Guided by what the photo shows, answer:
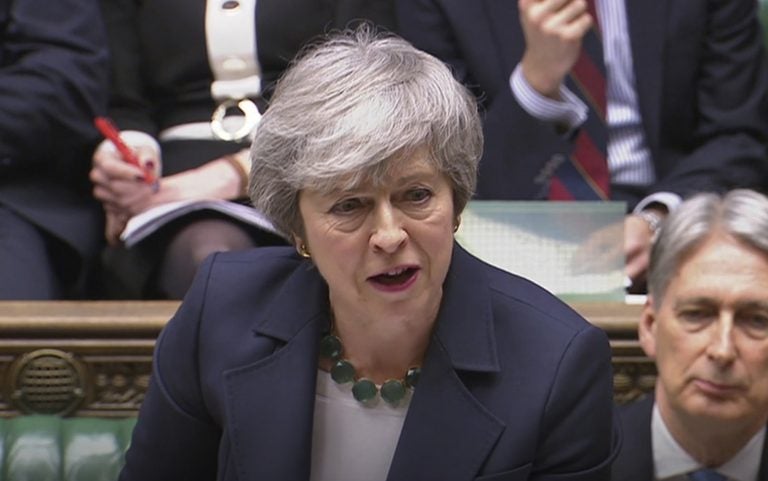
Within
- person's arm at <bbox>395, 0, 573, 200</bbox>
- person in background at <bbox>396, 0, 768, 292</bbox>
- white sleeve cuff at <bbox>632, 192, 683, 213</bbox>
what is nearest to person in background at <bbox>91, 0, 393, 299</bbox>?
person's arm at <bbox>395, 0, 573, 200</bbox>

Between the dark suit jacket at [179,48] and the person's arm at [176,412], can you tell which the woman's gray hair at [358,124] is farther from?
the dark suit jacket at [179,48]

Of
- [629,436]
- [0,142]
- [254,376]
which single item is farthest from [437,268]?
[0,142]

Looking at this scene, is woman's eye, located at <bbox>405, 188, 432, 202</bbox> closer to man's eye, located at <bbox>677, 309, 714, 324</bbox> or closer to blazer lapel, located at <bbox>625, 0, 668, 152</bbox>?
man's eye, located at <bbox>677, 309, 714, 324</bbox>

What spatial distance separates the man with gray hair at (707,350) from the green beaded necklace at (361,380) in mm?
474

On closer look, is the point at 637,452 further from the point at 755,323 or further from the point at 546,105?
the point at 546,105

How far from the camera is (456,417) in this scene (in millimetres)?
1596

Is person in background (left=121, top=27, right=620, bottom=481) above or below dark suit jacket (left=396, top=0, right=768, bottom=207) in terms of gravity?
above

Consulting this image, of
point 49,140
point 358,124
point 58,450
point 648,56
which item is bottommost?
point 58,450

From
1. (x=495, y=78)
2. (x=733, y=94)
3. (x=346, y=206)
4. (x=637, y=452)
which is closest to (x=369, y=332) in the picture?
(x=346, y=206)

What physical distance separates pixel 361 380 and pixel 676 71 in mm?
1227

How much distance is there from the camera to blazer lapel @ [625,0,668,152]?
263 cm

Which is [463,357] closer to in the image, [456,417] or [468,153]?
[456,417]

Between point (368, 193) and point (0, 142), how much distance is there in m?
1.12

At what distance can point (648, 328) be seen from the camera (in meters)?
2.11
